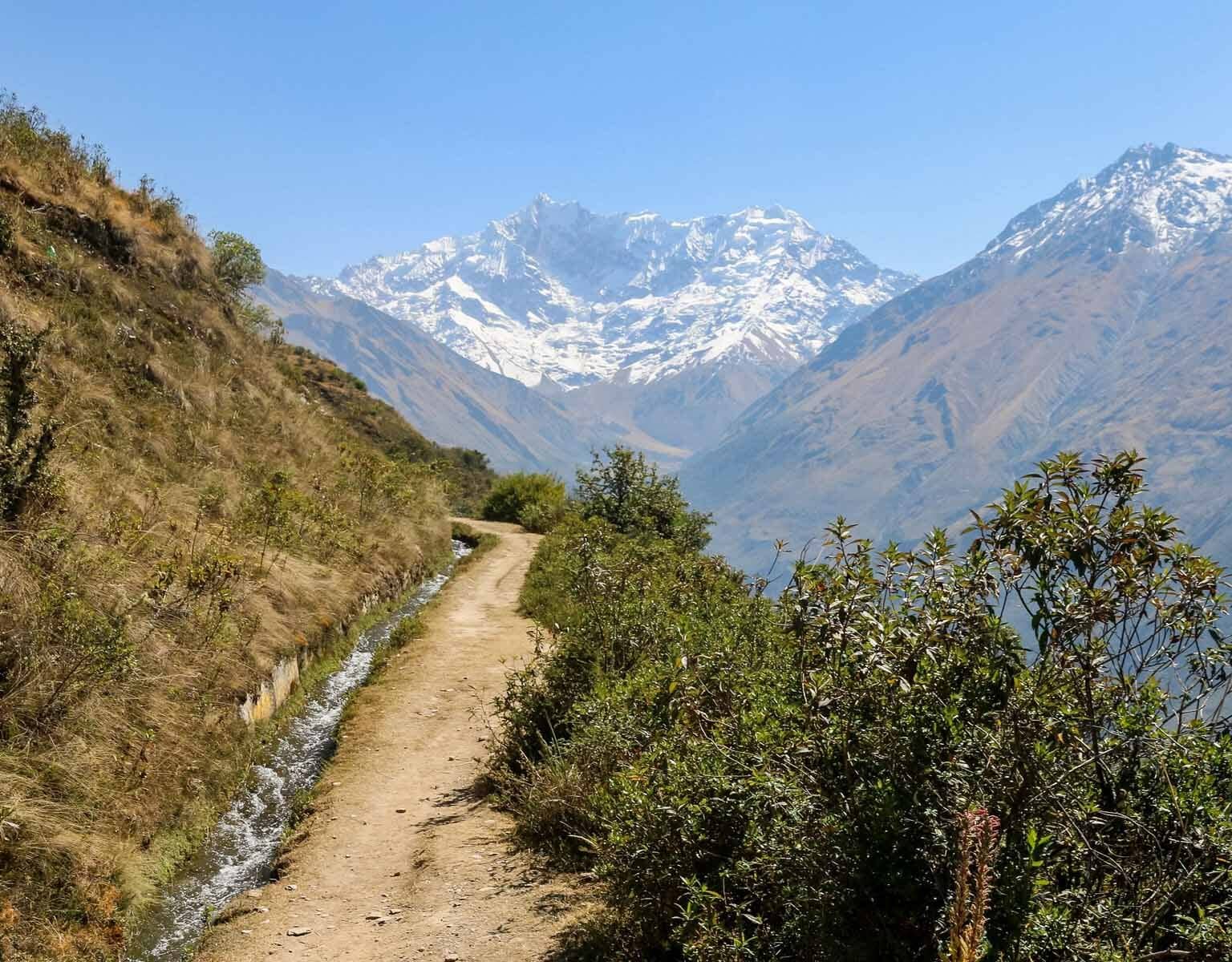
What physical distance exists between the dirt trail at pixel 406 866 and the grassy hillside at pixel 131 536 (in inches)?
58.5

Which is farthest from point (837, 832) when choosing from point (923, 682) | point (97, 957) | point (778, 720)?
point (97, 957)

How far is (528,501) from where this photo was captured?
5009 centimetres

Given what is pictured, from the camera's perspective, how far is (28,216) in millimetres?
21281

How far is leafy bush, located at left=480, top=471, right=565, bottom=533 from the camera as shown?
46.7 m

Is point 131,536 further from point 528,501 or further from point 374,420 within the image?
point 374,420

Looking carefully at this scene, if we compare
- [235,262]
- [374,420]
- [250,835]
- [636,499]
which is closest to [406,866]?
[250,835]

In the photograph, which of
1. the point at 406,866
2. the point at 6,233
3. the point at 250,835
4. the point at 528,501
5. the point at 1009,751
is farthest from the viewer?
the point at 528,501

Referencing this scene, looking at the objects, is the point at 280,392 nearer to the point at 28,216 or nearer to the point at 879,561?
the point at 28,216

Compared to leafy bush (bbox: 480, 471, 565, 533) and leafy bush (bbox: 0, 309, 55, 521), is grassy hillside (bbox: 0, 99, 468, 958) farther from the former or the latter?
leafy bush (bbox: 480, 471, 565, 533)

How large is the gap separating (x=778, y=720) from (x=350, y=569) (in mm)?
17540

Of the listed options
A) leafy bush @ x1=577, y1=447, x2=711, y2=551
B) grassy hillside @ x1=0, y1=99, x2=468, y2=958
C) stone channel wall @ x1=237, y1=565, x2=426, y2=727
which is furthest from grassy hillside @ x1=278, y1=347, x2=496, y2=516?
stone channel wall @ x1=237, y1=565, x2=426, y2=727

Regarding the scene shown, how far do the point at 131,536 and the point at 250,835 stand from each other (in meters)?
5.27

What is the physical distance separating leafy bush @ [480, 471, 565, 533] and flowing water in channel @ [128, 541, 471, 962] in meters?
28.9

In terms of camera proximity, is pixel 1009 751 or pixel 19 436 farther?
pixel 19 436
